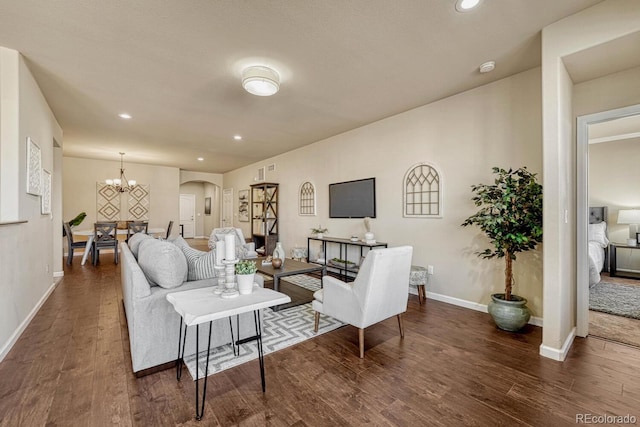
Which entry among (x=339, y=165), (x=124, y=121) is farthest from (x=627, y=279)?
(x=124, y=121)

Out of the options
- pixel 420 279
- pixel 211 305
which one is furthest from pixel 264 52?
pixel 420 279

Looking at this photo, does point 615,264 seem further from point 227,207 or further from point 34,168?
point 227,207

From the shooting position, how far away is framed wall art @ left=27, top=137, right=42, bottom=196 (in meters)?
2.95

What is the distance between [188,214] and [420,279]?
34.7 ft

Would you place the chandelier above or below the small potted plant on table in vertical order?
above

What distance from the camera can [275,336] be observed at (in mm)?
2645

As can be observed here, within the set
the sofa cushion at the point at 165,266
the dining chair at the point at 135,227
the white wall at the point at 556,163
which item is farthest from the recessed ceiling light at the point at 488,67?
the dining chair at the point at 135,227

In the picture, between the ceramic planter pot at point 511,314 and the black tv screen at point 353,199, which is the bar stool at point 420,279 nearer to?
the ceramic planter pot at point 511,314

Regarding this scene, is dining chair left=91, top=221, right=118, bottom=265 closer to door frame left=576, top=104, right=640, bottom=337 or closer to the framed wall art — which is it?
the framed wall art

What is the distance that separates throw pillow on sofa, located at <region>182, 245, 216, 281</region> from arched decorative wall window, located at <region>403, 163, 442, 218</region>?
284cm

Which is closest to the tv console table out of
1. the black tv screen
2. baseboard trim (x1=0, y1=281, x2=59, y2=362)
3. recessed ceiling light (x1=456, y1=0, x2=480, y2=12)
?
the black tv screen

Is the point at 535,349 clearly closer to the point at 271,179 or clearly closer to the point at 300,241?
the point at 300,241

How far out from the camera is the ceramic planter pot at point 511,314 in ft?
8.87

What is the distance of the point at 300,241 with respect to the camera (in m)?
6.43
